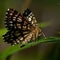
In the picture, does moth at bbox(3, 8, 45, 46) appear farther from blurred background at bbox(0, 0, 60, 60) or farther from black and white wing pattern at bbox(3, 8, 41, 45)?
blurred background at bbox(0, 0, 60, 60)

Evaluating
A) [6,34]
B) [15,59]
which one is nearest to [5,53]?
[6,34]

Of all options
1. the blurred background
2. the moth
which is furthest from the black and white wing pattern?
the blurred background

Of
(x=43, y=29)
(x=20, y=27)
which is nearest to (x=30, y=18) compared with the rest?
(x=20, y=27)

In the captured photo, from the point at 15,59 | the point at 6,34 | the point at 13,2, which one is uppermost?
the point at 13,2

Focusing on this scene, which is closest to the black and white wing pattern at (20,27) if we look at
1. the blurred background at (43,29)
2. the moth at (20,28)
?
the moth at (20,28)

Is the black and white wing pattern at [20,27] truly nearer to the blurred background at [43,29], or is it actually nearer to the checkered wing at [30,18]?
the checkered wing at [30,18]

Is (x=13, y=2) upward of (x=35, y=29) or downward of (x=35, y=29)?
upward

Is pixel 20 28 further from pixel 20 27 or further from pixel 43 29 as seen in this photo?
pixel 43 29

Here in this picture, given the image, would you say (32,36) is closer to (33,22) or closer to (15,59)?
(33,22)
